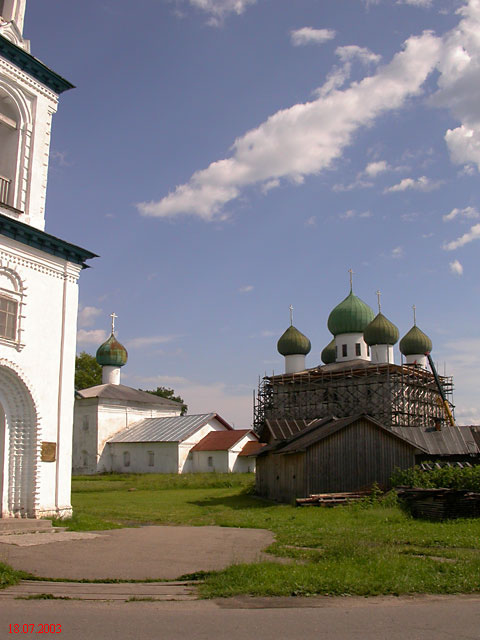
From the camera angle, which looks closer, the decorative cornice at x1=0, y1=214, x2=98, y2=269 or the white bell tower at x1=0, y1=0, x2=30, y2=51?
the decorative cornice at x1=0, y1=214, x2=98, y2=269

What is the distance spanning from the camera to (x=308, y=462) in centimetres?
2252

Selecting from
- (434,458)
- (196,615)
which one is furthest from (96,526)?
(434,458)

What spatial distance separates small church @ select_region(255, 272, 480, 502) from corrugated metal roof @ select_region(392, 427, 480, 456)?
0.04m

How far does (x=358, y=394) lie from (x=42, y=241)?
37.4 meters

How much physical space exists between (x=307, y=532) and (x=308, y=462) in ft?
29.1

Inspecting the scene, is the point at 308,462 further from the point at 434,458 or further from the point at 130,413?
the point at 130,413

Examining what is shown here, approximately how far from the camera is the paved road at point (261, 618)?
5.83 m

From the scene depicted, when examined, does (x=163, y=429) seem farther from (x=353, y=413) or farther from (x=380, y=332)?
(x=380, y=332)

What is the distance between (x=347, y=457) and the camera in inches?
913

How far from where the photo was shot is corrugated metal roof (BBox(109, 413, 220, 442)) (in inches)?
1741

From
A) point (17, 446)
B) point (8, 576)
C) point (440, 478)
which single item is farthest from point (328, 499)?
point (8, 576)

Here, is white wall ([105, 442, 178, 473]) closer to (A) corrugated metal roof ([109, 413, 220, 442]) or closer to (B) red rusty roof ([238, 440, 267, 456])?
(A) corrugated metal roof ([109, 413, 220, 442])
